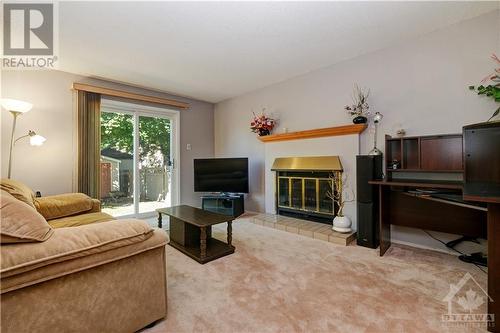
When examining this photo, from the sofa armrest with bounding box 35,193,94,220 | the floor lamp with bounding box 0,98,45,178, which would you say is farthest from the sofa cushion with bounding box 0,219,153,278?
the floor lamp with bounding box 0,98,45,178

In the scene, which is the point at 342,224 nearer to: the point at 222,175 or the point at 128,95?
the point at 222,175

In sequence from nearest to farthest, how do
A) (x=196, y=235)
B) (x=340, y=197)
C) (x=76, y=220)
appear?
(x=76, y=220) → (x=196, y=235) → (x=340, y=197)

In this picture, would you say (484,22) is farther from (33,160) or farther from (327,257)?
(33,160)

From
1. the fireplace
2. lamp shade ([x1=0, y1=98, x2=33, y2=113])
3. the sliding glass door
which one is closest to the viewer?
lamp shade ([x1=0, y1=98, x2=33, y2=113])

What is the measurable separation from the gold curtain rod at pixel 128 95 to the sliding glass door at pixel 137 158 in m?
0.20

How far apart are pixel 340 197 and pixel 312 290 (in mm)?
1575

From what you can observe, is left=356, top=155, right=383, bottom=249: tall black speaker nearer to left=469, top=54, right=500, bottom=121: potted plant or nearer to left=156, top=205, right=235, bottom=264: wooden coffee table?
left=469, top=54, right=500, bottom=121: potted plant

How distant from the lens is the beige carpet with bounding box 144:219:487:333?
4.47 feet

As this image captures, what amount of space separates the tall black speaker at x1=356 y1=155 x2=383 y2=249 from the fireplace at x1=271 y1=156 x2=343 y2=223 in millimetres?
412

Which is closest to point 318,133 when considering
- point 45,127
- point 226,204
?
point 226,204

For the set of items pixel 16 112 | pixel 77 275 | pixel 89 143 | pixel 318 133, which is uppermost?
pixel 16 112

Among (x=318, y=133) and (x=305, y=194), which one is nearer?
(x=318, y=133)

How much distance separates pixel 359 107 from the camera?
2.86m

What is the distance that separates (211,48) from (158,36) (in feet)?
1.93
